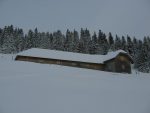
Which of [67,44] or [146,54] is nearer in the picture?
[146,54]

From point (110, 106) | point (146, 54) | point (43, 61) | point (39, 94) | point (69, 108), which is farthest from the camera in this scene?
point (146, 54)

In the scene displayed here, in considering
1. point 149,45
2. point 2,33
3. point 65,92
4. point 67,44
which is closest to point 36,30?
point 2,33

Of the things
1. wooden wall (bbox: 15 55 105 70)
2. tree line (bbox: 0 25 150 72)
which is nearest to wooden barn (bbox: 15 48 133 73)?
wooden wall (bbox: 15 55 105 70)

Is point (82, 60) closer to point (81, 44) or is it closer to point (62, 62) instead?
point (62, 62)

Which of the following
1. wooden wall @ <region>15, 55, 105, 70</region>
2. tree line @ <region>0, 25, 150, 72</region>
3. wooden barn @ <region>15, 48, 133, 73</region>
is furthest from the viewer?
tree line @ <region>0, 25, 150, 72</region>

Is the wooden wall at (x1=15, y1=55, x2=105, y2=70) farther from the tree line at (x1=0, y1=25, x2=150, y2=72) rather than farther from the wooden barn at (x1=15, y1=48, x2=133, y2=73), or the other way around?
the tree line at (x1=0, y1=25, x2=150, y2=72)

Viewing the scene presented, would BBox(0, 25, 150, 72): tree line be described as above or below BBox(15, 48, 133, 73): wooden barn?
above

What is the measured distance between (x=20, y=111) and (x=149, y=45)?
7872 cm

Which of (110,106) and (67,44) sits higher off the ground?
(67,44)

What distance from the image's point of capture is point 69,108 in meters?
8.72

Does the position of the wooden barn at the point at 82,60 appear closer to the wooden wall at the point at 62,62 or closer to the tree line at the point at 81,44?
the wooden wall at the point at 62,62

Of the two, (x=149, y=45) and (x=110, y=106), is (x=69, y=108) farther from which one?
(x=149, y=45)

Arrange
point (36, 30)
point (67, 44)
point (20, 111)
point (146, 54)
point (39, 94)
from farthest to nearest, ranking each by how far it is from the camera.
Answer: point (36, 30), point (67, 44), point (146, 54), point (39, 94), point (20, 111)

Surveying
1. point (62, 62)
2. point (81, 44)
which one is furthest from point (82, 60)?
point (81, 44)
